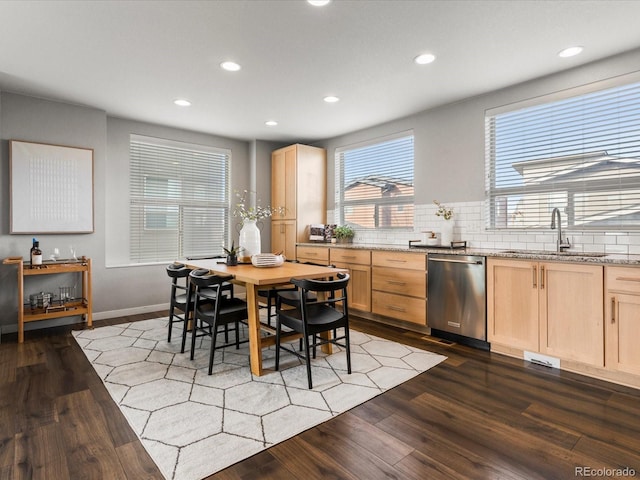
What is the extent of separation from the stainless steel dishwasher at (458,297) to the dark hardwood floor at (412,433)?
590 mm

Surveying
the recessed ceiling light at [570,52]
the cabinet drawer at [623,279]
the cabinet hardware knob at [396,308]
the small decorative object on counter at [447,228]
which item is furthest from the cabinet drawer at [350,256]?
the recessed ceiling light at [570,52]

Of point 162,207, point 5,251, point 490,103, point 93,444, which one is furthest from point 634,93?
point 5,251

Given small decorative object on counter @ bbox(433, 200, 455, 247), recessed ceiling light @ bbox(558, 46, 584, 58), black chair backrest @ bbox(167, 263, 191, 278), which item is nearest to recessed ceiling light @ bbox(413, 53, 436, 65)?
recessed ceiling light @ bbox(558, 46, 584, 58)

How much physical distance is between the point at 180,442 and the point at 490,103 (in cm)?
410

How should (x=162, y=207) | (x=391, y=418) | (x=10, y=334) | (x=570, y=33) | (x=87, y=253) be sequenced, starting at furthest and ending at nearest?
(x=162, y=207) < (x=87, y=253) < (x=10, y=334) < (x=570, y=33) < (x=391, y=418)

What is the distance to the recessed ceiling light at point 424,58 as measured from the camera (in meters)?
3.01

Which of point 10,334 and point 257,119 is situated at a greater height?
point 257,119

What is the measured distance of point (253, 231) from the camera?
3656 millimetres

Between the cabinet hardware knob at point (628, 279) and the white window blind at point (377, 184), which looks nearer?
the cabinet hardware knob at point (628, 279)

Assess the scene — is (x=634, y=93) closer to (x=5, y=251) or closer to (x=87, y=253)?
(x=87, y=253)

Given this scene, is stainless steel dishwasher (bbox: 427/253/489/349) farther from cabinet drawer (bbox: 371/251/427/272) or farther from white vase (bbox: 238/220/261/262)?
white vase (bbox: 238/220/261/262)

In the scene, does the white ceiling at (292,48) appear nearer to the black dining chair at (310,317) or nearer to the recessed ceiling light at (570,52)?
the recessed ceiling light at (570,52)

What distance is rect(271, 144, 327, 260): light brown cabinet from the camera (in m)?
5.55

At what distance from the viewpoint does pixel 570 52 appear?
295 cm
